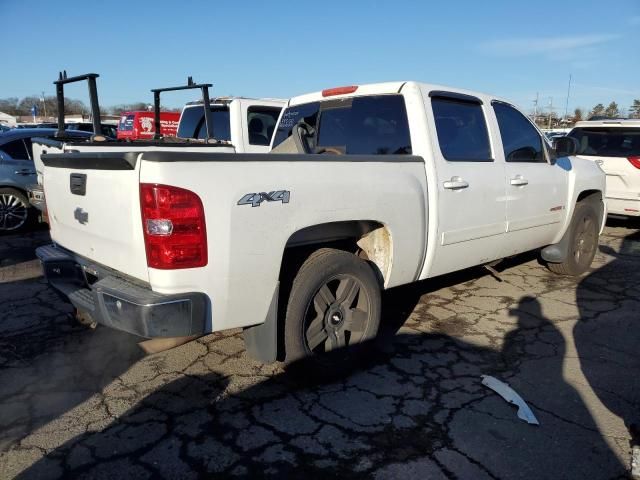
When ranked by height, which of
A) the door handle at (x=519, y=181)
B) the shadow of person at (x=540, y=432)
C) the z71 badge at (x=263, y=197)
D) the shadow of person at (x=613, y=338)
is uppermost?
the z71 badge at (x=263, y=197)

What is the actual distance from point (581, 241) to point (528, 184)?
1748 mm

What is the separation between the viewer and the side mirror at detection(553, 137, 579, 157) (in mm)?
5004

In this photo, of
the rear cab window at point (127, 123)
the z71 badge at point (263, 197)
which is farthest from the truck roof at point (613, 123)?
the rear cab window at point (127, 123)

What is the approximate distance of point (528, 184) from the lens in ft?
15.1

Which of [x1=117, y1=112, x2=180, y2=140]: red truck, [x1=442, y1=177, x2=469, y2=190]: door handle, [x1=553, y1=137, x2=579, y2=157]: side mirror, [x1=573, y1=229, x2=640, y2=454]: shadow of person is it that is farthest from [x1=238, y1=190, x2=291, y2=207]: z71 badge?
[x1=117, y1=112, x2=180, y2=140]: red truck

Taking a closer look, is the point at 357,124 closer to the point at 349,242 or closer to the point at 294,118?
the point at 294,118

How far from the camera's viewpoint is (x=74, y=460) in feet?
8.34

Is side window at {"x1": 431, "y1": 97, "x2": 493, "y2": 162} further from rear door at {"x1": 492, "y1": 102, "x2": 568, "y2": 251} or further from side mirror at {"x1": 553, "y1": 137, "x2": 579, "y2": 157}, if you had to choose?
side mirror at {"x1": 553, "y1": 137, "x2": 579, "y2": 157}

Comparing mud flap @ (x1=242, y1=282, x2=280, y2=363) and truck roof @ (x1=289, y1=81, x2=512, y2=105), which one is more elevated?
truck roof @ (x1=289, y1=81, x2=512, y2=105)

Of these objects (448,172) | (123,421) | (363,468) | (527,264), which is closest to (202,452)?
(123,421)

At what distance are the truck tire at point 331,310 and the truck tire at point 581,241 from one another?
3.30 metres

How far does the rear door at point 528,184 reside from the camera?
4492 millimetres

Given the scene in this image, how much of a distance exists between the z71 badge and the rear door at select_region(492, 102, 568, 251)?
8.06ft

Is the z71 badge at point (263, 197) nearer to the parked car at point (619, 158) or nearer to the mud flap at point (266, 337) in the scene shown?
the mud flap at point (266, 337)
